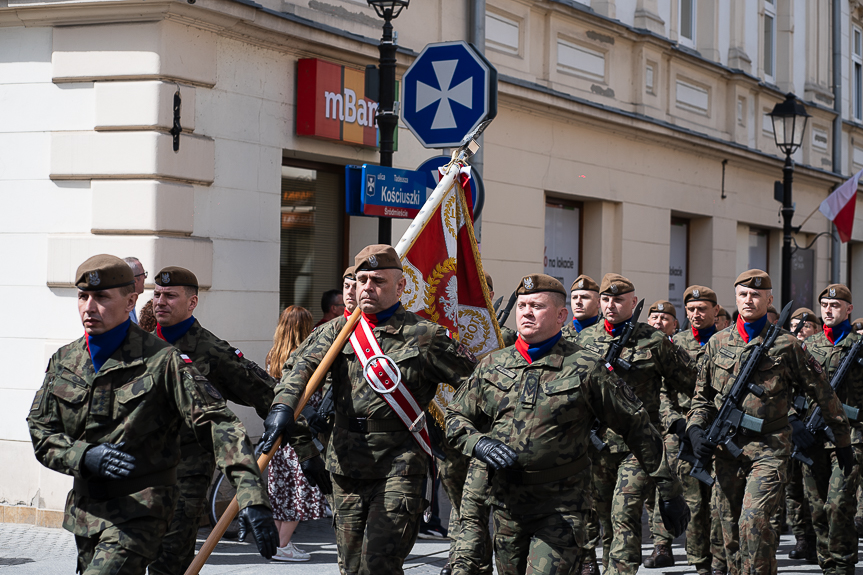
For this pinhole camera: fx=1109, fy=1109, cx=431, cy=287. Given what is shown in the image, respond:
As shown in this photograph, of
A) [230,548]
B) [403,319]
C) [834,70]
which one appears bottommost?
[230,548]

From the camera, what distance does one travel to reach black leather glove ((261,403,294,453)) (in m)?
4.86

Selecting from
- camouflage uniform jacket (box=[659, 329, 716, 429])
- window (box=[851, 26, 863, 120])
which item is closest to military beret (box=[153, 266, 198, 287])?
camouflage uniform jacket (box=[659, 329, 716, 429])

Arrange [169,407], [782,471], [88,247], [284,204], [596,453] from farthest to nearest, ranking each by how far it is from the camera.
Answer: [284,204], [88,247], [596,453], [782,471], [169,407]

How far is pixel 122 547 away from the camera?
412 centimetres

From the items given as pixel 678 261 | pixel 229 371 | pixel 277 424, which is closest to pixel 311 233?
pixel 229 371

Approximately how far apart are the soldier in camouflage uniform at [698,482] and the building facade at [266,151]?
342 cm

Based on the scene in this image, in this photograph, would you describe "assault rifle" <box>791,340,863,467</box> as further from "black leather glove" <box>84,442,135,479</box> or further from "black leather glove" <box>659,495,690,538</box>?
"black leather glove" <box>84,442,135,479</box>

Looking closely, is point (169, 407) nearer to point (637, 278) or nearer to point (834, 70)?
point (637, 278)

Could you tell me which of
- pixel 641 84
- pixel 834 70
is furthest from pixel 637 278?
pixel 834 70

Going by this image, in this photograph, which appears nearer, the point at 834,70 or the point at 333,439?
the point at 333,439

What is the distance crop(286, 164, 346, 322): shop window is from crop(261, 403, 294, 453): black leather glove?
5.18 m

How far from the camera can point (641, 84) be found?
14.7 m

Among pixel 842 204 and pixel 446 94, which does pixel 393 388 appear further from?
pixel 842 204

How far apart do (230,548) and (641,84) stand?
9260mm
